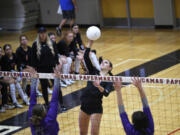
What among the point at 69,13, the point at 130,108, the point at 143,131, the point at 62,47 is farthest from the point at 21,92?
the point at 69,13

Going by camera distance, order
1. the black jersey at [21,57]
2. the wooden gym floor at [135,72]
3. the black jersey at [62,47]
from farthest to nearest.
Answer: the black jersey at [62,47] → the black jersey at [21,57] → the wooden gym floor at [135,72]

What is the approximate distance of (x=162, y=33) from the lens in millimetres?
18156

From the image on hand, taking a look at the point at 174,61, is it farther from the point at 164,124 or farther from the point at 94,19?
the point at 94,19

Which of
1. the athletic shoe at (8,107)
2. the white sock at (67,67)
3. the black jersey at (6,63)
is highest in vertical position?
the black jersey at (6,63)

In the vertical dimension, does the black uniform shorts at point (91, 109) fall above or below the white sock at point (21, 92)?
above

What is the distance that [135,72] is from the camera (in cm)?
1314

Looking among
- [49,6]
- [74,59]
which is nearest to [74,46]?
[74,59]

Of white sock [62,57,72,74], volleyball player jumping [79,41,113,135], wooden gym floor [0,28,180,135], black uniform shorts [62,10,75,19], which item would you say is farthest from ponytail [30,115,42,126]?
black uniform shorts [62,10,75,19]

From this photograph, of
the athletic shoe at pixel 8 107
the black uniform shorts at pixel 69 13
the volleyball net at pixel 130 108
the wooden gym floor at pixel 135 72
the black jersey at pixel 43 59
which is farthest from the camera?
the black uniform shorts at pixel 69 13

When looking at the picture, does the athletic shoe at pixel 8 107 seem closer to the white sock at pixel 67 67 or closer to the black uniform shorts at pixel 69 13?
the white sock at pixel 67 67

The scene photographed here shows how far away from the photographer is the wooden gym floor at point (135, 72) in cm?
955

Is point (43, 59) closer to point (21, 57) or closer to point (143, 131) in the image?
point (21, 57)

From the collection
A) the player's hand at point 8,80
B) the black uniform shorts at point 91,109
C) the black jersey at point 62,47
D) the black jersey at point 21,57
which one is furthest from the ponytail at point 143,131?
the black jersey at point 62,47

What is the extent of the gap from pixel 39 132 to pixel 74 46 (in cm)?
790
